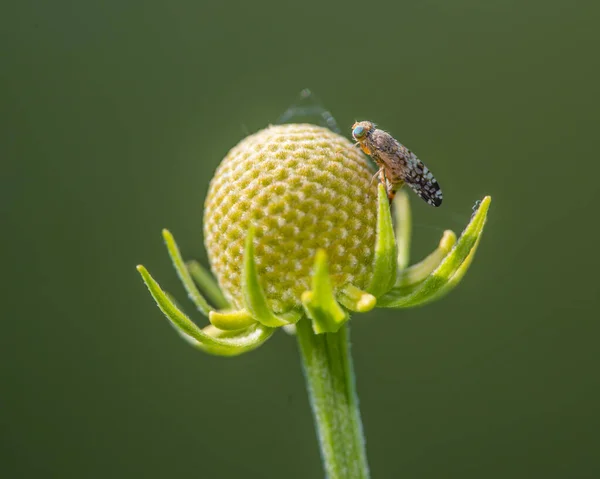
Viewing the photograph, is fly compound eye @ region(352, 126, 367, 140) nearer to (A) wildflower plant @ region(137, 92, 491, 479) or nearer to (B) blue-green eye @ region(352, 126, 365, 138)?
(B) blue-green eye @ region(352, 126, 365, 138)

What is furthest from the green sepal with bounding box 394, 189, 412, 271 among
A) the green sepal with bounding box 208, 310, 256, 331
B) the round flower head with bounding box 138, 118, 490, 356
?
the green sepal with bounding box 208, 310, 256, 331

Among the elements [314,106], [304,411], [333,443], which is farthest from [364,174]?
[304,411]

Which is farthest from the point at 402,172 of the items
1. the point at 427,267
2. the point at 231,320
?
the point at 231,320

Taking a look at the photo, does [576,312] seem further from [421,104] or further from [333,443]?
[333,443]

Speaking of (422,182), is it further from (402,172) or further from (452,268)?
(452,268)

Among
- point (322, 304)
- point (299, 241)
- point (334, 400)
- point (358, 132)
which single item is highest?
point (358, 132)

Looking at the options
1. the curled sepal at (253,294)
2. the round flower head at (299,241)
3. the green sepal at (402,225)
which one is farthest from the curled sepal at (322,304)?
the green sepal at (402,225)

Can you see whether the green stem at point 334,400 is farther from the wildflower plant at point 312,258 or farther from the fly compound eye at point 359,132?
the fly compound eye at point 359,132
